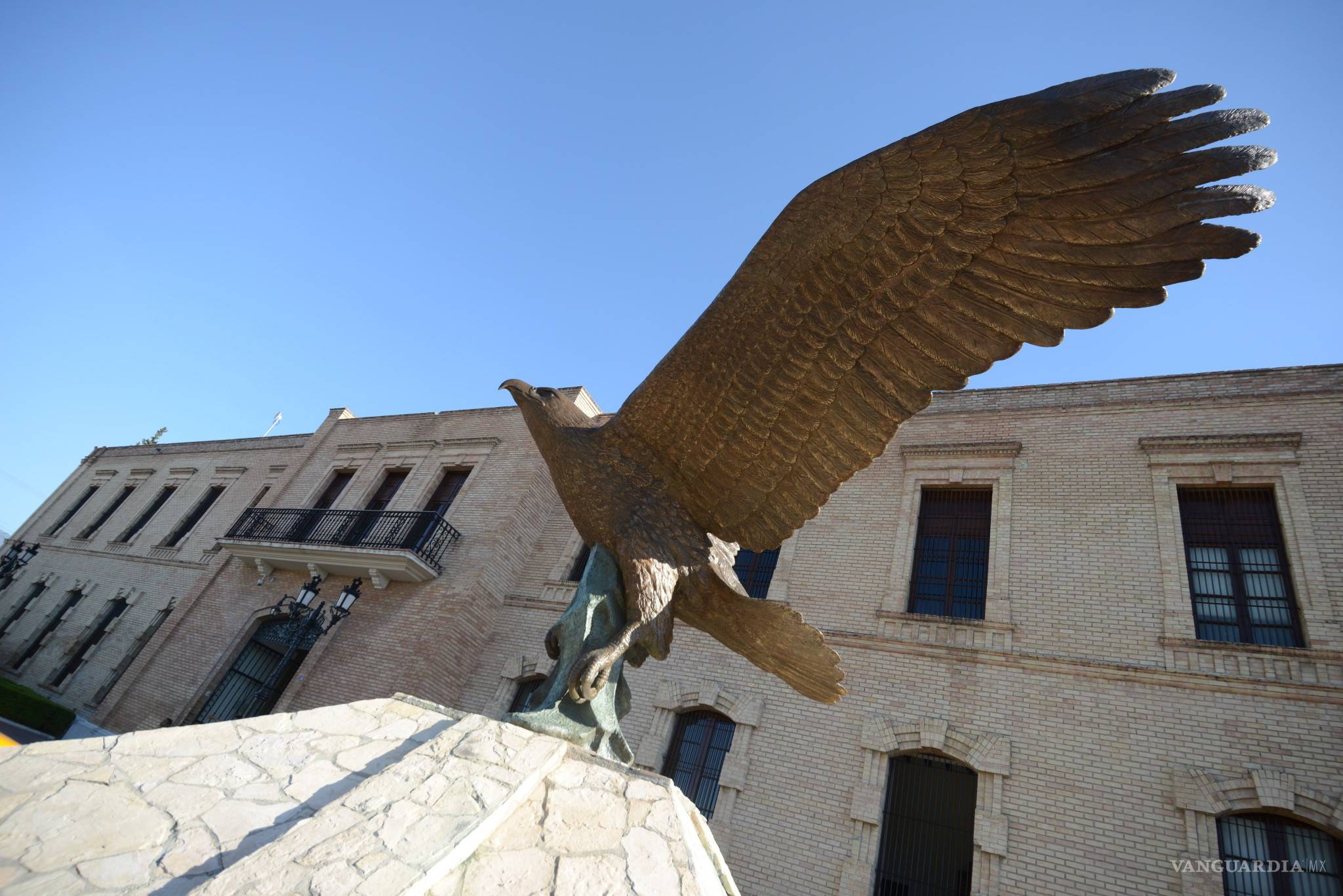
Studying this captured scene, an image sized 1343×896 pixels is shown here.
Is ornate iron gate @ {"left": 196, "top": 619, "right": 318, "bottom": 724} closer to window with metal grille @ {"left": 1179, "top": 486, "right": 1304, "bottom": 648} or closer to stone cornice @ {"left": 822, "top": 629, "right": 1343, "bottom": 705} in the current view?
stone cornice @ {"left": 822, "top": 629, "right": 1343, "bottom": 705}

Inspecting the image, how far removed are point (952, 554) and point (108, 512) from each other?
24756 millimetres

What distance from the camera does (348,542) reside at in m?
11.9

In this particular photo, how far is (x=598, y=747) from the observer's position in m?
3.28

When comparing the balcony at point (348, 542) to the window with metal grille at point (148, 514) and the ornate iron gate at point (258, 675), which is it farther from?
the window with metal grille at point (148, 514)

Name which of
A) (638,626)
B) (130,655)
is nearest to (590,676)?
(638,626)

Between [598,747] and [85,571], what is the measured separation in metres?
21.9

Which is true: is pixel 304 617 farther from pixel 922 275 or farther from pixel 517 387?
pixel 922 275

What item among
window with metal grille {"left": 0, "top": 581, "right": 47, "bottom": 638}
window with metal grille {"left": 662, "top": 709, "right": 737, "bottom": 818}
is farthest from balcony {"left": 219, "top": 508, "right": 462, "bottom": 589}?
window with metal grille {"left": 0, "top": 581, "right": 47, "bottom": 638}

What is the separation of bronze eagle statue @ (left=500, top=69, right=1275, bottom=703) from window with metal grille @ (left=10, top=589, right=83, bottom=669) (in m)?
20.4

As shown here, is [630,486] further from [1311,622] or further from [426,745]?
[1311,622]

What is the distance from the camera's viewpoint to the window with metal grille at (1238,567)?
6711 millimetres

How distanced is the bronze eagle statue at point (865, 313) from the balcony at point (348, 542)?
777 centimetres

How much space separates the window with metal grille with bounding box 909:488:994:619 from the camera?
8125 millimetres

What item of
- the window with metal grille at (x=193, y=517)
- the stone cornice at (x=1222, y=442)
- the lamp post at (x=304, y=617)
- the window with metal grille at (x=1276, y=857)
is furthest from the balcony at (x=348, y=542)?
the stone cornice at (x=1222, y=442)
